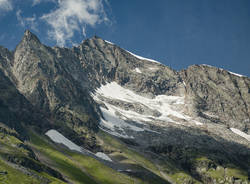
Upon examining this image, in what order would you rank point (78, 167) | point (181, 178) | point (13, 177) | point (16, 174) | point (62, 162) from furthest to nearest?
point (181, 178), point (78, 167), point (62, 162), point (16, 174), point (13, 177)

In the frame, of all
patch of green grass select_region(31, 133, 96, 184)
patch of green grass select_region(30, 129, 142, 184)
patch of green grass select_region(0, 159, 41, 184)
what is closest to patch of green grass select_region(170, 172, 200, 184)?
patch of green grass select_region(30, 129, 142, 184)

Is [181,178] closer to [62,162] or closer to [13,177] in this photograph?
[62,162]

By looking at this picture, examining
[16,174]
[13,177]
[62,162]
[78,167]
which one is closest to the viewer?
[13,177]

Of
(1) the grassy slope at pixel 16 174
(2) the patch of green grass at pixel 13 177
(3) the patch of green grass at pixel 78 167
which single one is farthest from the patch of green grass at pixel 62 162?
(2) the patch of green grass at pixel 13 177

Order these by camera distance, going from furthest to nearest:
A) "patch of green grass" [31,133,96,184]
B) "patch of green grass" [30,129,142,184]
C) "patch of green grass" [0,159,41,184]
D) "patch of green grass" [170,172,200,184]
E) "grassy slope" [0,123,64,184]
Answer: "patch of green grass" [170,172,200,184] → "patch of green grass" [30,129,142,184] → "patch of green grass" [31,133,96,184] → "grassy slope" [0,123,64,184] → "patch of green grass" [0,159,41,184]

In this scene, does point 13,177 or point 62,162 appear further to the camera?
point 62,162

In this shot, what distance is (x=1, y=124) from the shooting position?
16962 centimetres

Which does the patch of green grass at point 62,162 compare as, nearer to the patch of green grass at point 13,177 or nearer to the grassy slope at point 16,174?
the grassy slope at point 16,174

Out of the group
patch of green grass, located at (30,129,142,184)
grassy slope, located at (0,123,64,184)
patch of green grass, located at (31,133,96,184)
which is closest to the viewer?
grassy slope, located at (0,123,64,184)

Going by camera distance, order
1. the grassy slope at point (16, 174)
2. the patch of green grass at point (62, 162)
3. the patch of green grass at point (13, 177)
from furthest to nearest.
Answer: the patch of green grass at point (62, 162) → the grassy slope at point (16, 174) → the patch of green grass at point (13, 177)

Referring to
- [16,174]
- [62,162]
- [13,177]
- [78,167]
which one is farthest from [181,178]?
[13,177]

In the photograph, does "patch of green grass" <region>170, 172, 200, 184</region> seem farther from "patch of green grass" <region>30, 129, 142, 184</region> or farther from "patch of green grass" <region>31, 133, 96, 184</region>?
"patch of green grass" <region>31, 133, 96, 184</region>

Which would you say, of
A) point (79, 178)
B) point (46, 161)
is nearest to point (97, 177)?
point (79, 178)

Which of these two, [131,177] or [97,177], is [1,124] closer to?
[97,177]
